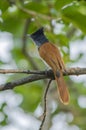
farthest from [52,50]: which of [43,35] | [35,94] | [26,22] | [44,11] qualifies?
[35,94]

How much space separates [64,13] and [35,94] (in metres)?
2.43

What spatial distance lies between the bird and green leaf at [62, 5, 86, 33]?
0.23m

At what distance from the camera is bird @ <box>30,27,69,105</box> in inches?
137

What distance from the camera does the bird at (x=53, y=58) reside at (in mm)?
3480

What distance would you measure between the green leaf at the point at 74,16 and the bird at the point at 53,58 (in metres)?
0.23

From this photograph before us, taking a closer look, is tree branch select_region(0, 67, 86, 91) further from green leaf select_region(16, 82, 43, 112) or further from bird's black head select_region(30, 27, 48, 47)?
green leaf select_region(16, 82, 43, 112)

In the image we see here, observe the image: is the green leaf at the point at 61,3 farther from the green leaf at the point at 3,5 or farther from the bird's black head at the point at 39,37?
the green leaf at the point at 3,5

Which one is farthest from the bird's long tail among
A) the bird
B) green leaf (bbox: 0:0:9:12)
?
green leaf (bbox: 0:0:9:12)

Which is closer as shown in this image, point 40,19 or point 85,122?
point 40,19

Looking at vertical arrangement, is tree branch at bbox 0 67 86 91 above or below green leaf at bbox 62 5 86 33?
above

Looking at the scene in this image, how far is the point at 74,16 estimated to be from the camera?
12.7ft

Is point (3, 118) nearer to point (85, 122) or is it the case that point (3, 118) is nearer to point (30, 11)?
point (30, 11)

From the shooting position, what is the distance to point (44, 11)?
4.24 meters

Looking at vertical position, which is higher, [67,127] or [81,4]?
[81,4]
